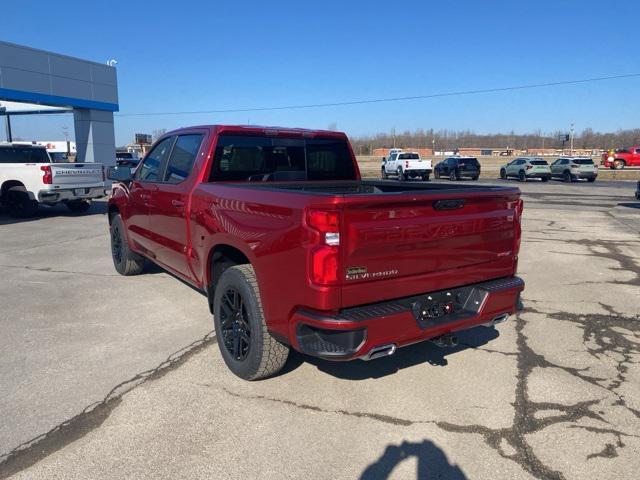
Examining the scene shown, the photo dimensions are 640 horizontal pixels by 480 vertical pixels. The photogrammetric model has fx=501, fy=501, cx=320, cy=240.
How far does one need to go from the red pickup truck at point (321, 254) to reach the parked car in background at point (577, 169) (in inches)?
1316

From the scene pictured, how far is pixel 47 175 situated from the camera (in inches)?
500

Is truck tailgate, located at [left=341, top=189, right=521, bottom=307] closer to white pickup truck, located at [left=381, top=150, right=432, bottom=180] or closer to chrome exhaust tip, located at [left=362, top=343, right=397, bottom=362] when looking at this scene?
chrome exhaust tip, located at [left=362, top=343, right=397, bottom=362]

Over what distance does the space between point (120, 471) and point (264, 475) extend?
797 millimetres

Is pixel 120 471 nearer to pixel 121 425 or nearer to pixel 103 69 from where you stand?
pixel 121 425

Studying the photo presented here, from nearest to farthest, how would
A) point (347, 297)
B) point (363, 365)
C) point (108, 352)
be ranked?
1. point (347, 297)
2. point (363, 365)
3. point (108, 352)

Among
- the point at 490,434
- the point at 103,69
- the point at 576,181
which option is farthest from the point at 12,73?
the point at 576,181

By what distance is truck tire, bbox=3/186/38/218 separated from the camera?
13.1m

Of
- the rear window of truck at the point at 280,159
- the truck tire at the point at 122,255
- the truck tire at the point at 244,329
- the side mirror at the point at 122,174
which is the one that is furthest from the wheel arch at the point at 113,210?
the truck tire at the point at 244,329


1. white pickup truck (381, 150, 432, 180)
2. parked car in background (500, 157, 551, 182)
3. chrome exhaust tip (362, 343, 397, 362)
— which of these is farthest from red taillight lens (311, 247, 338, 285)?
parked car in background (500, 157, 551, 182)

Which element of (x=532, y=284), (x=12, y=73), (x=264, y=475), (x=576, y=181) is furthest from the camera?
(x=576, y=181)

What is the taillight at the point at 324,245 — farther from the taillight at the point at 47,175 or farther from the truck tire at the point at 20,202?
the truck tire at the point at 20,202

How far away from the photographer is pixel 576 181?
114 feet

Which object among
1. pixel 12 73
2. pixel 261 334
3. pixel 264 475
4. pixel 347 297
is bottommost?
pixel 264 475

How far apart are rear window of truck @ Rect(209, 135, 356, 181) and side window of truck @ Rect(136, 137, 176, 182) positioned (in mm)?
990
